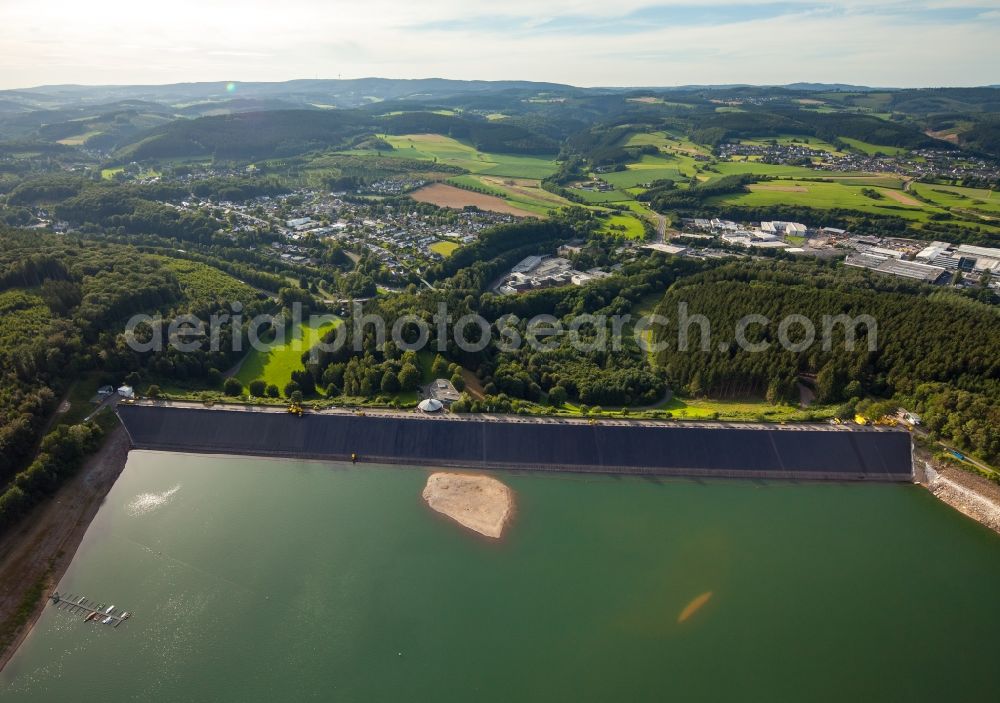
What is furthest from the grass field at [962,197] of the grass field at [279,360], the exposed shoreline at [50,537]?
the exposed shoreline at [50,537]

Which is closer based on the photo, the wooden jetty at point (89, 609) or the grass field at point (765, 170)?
the wooden jetty at point (89, 609)

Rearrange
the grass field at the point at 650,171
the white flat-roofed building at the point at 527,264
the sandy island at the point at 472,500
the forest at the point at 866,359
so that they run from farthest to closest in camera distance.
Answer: the grass field at the point at 650,171 → the white flat-roofed building at the point at 527,264 → the forest at the point at 866,359 → the sandy island at the point at 472,500

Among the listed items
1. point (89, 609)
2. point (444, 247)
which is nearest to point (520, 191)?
point (444, 247)

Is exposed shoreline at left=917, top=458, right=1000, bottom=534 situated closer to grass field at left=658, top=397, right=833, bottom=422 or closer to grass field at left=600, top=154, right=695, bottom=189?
grass field at left=658, top=397, right=833, bottom=422

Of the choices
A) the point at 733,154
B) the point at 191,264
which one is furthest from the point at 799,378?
the point at 733,154

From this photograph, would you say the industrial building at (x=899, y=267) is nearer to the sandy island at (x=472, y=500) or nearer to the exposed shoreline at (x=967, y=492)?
the exposed shoreline at (x=967, y=492)

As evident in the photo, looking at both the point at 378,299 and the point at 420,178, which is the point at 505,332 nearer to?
the point at 378,299
